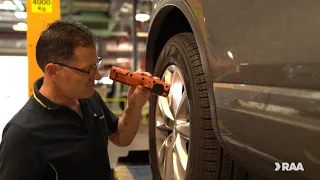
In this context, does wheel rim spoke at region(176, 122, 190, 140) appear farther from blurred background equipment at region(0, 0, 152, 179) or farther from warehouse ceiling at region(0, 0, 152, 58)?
warehouse ceiling at region(0, 0, 152, 58)

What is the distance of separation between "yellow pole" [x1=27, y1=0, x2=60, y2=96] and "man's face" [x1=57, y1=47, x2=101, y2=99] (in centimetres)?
182

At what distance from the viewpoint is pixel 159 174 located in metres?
2.10

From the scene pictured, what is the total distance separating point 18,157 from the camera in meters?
1.26

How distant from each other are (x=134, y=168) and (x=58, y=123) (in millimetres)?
2062

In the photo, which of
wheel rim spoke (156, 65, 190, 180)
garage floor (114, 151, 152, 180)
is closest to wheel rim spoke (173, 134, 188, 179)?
wheel rim spoke (156, 65, 190, 180)

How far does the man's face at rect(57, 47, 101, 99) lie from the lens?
4.52ft

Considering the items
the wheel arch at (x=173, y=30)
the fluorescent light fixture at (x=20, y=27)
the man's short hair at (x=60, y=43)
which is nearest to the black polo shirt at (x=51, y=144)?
the man's short hair at (x=60, y=43)

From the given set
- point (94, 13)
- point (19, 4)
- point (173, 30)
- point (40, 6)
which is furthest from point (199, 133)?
point (94, 13)

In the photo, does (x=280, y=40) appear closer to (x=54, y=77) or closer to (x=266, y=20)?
(x=266, y=20)

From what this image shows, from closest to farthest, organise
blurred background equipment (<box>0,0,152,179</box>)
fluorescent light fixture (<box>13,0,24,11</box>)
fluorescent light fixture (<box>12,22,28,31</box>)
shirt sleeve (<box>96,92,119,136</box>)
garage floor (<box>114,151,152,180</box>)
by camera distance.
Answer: shirt sleeve (<box>96,92,119,136</box>) → garage floor (<box>114,151,152,180</box>) → fluorescent light fixture (<box>13,0,24,11</box>) → blurred background equipment (<box>0,0,152,179</box>) → fluorescent light fixture (<box>12,22,28,31</box>)

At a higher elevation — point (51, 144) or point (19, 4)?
point (19, 4)

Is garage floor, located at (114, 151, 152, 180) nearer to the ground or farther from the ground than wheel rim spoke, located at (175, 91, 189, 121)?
nearer to the ground

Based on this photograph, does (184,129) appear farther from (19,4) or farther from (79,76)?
(19,4)

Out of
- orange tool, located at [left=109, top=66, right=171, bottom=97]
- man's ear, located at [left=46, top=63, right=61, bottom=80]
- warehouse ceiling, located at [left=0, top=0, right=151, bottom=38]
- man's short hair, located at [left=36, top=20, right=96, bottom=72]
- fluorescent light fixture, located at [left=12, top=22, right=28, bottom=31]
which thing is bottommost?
orange tool, located at [left=109, top=66, right=171, bottom=97]
